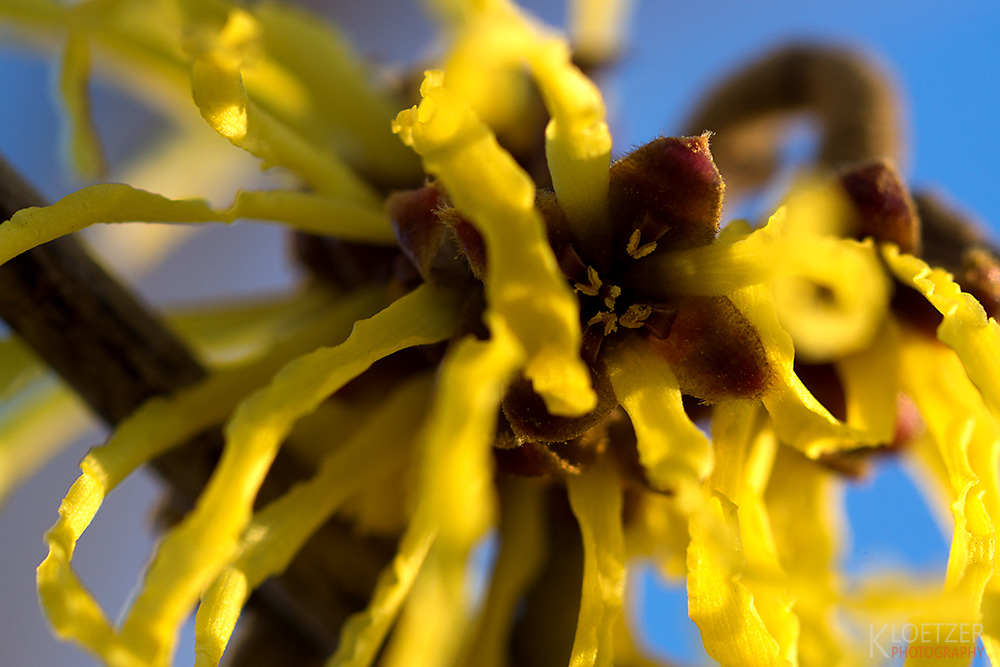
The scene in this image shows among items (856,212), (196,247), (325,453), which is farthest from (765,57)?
(196,247)

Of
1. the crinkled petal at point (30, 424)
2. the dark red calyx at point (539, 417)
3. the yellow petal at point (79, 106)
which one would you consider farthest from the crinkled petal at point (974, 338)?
the crinkled petal at point (30, 424)

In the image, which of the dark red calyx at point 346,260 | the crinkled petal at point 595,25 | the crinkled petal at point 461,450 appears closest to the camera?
the crinkled petal at point 461,450

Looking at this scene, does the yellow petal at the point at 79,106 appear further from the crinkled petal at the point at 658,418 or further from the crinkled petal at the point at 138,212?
the crinkled petal at the point at 658,418

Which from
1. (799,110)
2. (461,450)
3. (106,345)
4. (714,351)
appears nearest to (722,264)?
(714,351)

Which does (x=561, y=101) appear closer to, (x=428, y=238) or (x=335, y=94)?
(x=428, y=238)

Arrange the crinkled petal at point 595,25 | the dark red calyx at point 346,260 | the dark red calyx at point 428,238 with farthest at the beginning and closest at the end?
the crinkled petal at point 595,25
the dark red calyx at point 346,260
the dark red calyx at point 428,238

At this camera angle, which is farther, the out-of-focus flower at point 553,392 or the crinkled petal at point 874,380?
the crinkled petal at point 874,380
